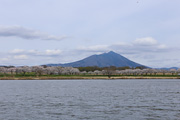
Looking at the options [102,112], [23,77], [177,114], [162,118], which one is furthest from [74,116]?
[23,77]

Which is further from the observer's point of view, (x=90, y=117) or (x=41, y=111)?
(x=41, y=111)

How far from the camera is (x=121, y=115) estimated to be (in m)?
30.0

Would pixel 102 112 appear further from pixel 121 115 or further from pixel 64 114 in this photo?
pixel 64 114

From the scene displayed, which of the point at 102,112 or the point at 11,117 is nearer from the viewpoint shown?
the point at 11,117

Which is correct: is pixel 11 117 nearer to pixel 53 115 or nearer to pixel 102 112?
pixel 53 115

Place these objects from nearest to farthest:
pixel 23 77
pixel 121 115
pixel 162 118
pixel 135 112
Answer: pixel 162 118 < pixel 121 115 < pixel 135 112 < pixel 23 77

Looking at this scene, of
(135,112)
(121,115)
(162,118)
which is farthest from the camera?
(135,112)

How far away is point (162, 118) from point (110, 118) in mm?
6193

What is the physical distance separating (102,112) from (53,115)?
6.64 metres

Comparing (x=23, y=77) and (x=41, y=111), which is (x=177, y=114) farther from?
(x=23, y=77)

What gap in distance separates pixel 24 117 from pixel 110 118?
35.0 feet

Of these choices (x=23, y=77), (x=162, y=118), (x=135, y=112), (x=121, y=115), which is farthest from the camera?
(x=23, y=77)

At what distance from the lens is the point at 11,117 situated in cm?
2941

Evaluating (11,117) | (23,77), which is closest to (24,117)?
(11,117)
